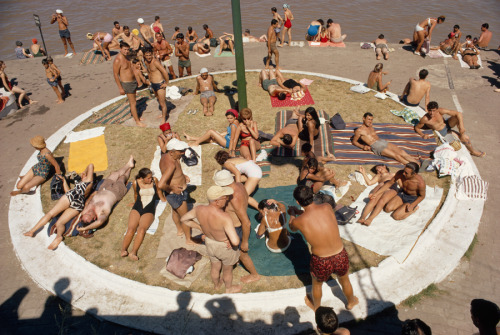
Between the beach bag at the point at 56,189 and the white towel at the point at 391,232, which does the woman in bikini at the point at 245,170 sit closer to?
the white towel at the point at 391,232

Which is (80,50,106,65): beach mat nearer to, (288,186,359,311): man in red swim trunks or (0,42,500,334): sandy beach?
(0,42,500,334): sandy beach

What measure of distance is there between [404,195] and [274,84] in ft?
21.8

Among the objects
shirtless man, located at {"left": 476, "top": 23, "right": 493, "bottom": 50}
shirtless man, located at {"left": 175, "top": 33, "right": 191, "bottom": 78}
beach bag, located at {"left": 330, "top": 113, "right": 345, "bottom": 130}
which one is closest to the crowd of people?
beach bag, located at {"left": 330, "top": 113, "right": 345, "bottom": 130}

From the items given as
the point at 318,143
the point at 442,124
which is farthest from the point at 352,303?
the point at 442,124

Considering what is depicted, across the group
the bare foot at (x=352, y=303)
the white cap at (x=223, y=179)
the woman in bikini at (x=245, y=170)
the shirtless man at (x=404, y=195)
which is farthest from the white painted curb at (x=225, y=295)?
the woman in bikini at (x=245, y=170)

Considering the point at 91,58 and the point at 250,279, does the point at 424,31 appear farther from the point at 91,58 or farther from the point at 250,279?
the point at 91,58

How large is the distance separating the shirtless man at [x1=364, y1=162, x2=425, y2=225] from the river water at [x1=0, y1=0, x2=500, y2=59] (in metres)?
15.5

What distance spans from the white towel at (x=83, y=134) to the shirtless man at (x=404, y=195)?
809cm

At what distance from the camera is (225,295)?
5258 millimetres

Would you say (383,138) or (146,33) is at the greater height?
(146,33)

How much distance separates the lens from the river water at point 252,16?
2067 centimetres

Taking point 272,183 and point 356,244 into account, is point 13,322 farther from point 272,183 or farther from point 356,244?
point 356,244

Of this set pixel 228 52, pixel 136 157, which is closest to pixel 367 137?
pixel 136 157

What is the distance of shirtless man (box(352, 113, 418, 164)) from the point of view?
7.84m
